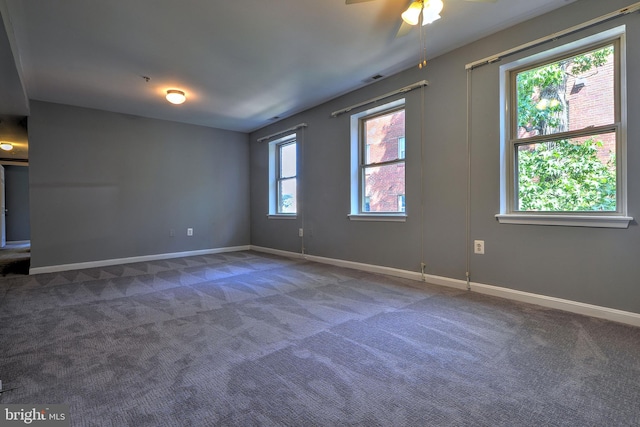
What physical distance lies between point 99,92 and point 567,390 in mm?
5453

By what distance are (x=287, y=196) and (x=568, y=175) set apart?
411 centimetres

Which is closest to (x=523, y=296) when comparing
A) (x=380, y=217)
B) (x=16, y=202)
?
(x=380, y=217)

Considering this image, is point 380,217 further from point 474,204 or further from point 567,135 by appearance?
point 567,135

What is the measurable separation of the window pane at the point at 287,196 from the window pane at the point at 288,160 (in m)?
0.14

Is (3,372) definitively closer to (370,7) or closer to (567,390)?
(567,390)

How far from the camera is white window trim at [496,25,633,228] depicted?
7.09 ft

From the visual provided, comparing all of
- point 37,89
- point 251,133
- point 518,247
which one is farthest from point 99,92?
point 518,247

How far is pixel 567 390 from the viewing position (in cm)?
138

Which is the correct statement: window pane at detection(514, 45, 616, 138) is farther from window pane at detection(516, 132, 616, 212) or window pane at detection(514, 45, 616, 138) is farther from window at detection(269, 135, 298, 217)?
window at detection(269, 135, 298, 217)

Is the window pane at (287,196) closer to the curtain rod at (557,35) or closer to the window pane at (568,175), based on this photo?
the curtain rod at (557,35)

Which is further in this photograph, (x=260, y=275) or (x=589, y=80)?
(x=260, y=275)

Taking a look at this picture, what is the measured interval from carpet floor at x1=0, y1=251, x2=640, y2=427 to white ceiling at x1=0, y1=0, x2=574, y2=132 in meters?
2.46

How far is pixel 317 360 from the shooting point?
169cm

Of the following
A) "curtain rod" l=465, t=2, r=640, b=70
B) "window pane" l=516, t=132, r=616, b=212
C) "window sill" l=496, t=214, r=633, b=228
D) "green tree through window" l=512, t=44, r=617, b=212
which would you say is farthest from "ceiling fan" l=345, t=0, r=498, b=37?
"window sill" l=496, t=214, r=633, b=228
